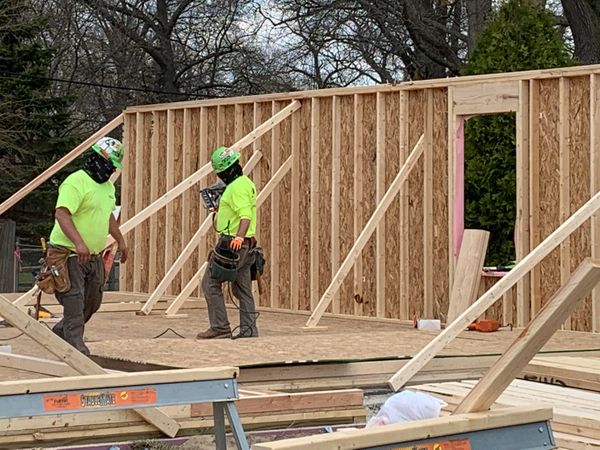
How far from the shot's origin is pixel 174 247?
15.8m

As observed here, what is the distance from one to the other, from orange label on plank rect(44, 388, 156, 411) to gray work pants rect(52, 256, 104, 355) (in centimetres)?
Answer: 382

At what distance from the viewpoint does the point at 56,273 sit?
8.56 m

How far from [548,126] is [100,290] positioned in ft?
16.8

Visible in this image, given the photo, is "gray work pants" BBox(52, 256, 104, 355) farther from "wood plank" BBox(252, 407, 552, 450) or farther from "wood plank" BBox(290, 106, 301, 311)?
"wood plank" BBox(290, 106, 301, 311)

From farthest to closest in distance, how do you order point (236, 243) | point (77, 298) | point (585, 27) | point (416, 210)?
Result: point (585, 27) → point (416, 210) → point (236, 243) → point (77, 298)

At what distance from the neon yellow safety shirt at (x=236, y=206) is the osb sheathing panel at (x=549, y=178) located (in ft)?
9.98

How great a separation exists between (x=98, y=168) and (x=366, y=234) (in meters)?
3.76

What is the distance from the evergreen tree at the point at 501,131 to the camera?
13.2 m

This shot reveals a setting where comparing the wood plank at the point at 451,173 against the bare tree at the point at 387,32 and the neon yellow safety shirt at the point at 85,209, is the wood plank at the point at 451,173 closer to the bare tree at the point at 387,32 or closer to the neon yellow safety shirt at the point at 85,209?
the neon yellow safety shirt at the point at 85,209

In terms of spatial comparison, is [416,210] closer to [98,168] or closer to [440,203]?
[440,203]

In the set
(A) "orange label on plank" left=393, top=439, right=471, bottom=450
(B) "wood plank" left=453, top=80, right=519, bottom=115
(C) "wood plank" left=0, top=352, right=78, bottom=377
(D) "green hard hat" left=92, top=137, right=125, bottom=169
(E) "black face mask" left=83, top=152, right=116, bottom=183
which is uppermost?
(B) "wood plank" left=453, top=80, right=519, bottom=115

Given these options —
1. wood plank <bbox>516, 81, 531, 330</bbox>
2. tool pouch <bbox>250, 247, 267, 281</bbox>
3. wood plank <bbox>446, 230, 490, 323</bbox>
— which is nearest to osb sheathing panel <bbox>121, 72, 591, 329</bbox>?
wood plank <bbox>516, 81, 531, 330</bbox>

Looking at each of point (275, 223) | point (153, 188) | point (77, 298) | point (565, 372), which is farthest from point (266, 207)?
point (565, 372)

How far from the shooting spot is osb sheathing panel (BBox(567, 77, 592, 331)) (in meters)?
11.5
